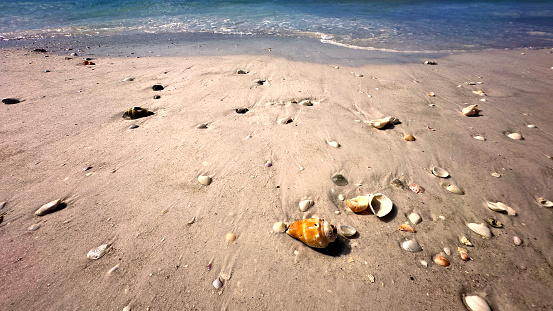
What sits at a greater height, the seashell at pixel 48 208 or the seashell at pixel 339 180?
the seashell at pixel 339 180

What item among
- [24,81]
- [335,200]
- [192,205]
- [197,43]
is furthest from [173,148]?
[197,43]

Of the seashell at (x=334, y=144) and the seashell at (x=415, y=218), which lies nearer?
the seashell at (x=415, y=218)

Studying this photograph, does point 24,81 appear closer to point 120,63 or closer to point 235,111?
point 120,63

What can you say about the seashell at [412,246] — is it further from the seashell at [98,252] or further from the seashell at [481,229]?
the seashell at [98,252]

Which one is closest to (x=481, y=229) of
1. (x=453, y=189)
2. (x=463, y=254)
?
(x=463, y=254)

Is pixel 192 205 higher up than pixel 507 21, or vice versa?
pixel 507 21

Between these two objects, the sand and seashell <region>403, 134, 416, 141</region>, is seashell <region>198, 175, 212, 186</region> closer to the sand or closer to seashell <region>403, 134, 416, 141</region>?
the sand

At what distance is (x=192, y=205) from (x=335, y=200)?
137 centimetres

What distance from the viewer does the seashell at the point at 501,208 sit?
6.89ft

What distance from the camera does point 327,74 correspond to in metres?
5.28

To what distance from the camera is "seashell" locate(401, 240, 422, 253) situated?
1.82 metres

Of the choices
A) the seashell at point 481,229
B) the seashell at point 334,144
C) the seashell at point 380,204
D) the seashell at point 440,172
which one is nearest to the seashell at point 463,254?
the seashell at point 481,229

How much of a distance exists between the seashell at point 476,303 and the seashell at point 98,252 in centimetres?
259

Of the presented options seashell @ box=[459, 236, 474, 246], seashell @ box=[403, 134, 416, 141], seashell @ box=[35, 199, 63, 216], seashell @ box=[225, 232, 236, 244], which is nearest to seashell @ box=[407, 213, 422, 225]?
seashell @ box=[459, 236, 474, 246]
